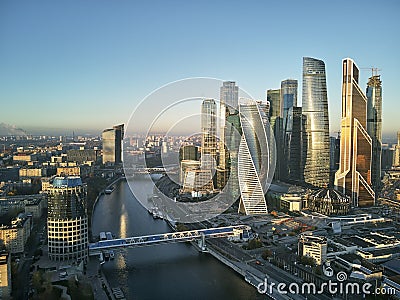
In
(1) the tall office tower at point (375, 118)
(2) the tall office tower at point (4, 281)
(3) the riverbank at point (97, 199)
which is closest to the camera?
(2) the tall office tower at point (4, 281)

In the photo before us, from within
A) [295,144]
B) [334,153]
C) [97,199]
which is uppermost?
[295,144]

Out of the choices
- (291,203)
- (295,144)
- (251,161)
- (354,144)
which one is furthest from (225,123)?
(354,144)

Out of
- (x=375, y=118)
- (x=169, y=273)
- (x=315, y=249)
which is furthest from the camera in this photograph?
(x=375, y=118)

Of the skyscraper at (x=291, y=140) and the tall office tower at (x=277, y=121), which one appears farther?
the tall office tower at (x=277, y=121)

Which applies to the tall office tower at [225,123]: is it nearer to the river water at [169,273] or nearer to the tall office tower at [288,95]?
the river water at [169,273]

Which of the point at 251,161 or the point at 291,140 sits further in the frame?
the point at 291,140

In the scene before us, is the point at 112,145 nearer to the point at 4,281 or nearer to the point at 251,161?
the point at 251,161

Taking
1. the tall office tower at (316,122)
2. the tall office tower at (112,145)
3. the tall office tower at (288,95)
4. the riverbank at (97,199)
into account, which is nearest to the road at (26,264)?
the riverbank at (97,199)

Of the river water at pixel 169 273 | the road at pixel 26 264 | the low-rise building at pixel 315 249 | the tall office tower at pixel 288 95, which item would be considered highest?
the tall office tower at pixel 288 95
